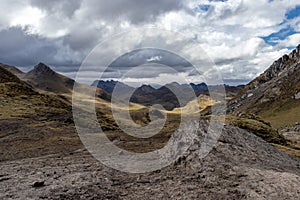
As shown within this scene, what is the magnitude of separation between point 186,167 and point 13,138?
44243mm

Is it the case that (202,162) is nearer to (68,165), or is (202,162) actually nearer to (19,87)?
(68,165)

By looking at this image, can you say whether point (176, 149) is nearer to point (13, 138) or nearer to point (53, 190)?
point (53, 190)

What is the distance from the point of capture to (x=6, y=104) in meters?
116

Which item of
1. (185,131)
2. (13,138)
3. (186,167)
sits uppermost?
(185,131)

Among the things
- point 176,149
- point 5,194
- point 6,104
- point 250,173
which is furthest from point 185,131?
point 6,104

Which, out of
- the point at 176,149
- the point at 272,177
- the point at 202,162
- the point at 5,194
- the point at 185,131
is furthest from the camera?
the point at 185,131

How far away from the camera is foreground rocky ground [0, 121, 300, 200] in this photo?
75.7ft

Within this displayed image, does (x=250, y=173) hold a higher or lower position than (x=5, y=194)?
higher

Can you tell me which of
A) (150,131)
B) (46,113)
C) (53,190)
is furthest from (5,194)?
(46,113)

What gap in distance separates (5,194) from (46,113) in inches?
3559

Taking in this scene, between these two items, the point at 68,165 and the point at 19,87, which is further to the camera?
the point at 19,87

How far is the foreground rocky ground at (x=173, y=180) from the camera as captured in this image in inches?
908

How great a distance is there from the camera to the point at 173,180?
84.5ft

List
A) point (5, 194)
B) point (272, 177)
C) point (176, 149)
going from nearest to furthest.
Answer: point (5, 194) → point (272, 177) → point (176, 149)
